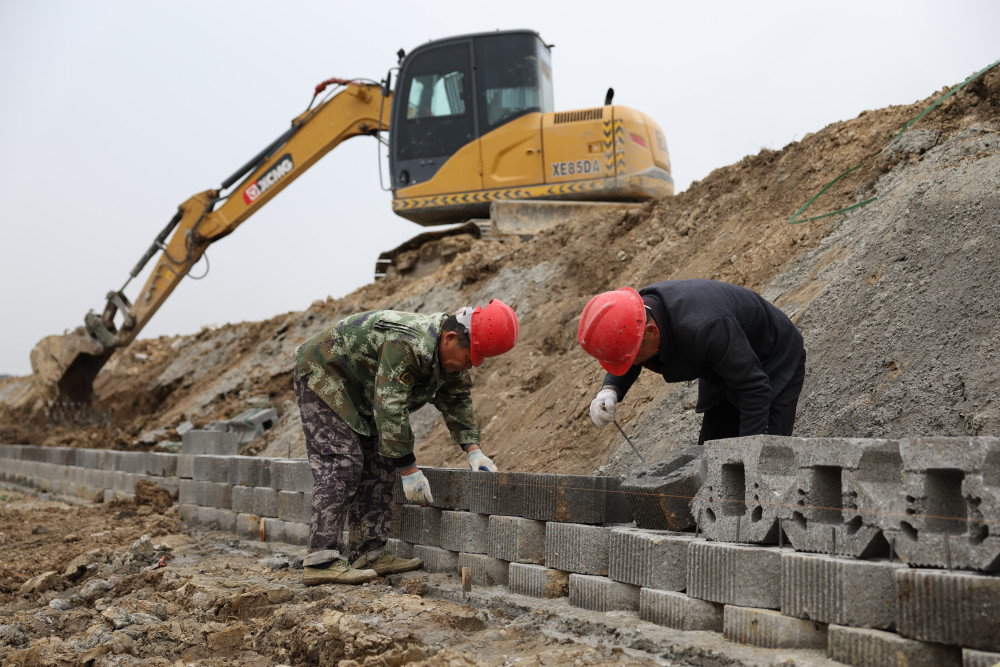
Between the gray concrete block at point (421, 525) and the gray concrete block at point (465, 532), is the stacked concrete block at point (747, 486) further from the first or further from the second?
the gray concrete block at point (421, 525)

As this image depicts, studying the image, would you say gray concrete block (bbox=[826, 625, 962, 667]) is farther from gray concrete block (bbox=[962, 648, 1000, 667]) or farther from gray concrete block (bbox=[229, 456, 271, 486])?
gray concrete block (bbox=[229, 456, 271, 486])

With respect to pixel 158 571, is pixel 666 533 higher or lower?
higher

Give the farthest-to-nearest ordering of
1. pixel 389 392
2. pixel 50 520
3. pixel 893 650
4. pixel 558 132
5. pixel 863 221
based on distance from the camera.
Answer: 1. pixel 558 132
2. pixel 50 520
3. pixel 863 221
4. pixel 389 392
5. pixel 893 650

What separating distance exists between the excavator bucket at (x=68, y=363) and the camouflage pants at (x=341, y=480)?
9153mm

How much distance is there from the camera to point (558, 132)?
10055 mm

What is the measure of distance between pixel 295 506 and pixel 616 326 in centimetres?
325

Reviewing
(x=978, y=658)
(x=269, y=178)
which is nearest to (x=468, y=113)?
(x=269, y=178)

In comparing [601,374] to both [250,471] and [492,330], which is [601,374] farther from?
[250,471]

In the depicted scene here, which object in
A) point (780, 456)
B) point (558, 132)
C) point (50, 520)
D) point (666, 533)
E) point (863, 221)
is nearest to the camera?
point (780, 456)

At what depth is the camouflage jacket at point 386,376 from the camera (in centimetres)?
417

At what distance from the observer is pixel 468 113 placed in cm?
1039

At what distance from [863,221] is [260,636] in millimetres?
4615

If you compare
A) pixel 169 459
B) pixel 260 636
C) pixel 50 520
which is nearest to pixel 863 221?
pixel 260 636

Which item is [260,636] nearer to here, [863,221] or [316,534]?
[316,534]
